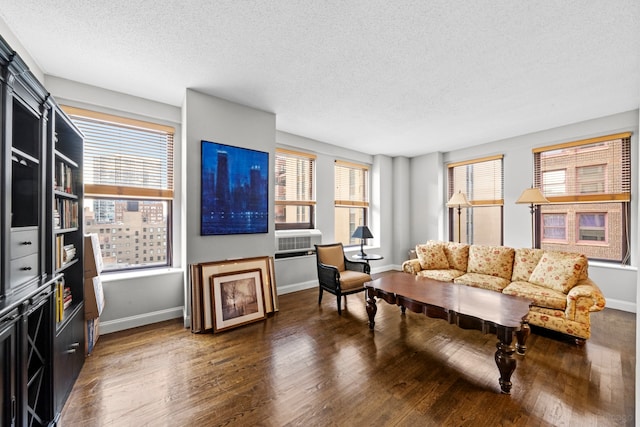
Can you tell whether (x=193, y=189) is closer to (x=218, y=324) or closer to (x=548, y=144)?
→ (x=218, y=324)

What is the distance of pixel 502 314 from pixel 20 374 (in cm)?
315

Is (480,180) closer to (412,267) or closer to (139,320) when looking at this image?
(412,267)

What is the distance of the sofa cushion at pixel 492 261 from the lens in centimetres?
382

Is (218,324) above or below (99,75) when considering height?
below

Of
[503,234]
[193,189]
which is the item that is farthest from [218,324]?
[503,234]

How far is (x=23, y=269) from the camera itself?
1400mm

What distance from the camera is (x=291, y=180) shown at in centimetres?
477

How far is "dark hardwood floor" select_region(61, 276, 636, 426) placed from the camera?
Result: 175cm

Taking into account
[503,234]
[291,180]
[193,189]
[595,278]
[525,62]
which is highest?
[525,62]

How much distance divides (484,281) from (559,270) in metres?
0.80

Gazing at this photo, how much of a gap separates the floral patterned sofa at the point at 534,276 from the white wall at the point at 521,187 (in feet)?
3.78

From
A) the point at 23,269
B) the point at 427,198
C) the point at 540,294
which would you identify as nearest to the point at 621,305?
the point at 540,294

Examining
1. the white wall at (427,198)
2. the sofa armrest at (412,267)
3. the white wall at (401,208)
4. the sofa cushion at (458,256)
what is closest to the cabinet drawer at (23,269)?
the sofa armrest at (412,267)

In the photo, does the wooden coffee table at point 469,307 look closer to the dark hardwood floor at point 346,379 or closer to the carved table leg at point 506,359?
the carved table leg at point 506,359
